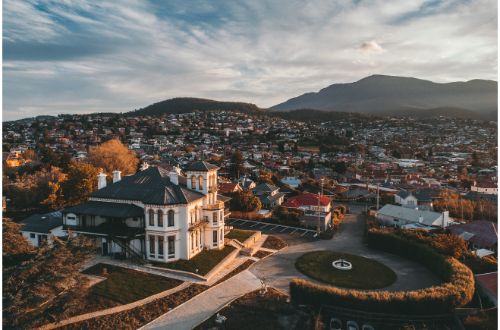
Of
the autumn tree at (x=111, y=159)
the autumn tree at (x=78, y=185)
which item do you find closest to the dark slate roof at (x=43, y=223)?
the autumn tree at (x=78, y=185)

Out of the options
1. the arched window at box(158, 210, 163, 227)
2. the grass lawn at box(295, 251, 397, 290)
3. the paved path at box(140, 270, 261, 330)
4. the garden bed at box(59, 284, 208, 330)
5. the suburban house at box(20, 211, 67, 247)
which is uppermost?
the arched window at box(158, 210, 163, 227)

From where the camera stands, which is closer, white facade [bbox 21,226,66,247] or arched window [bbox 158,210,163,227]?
arched window [bbox 158,210,163,227]

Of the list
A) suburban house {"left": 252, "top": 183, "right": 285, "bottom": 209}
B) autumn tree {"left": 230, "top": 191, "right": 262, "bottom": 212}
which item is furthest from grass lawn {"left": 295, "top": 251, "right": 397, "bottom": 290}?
suburban house {"left": 252, "top": 183, "right": 285, "bottom": 209}

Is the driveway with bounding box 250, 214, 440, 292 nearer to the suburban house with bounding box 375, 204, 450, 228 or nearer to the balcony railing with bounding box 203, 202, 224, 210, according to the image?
the balcony railing with bounding box 203, 202, 224, 210

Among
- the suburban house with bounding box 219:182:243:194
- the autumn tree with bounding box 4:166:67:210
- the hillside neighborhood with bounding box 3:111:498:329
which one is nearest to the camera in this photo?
the hillside neighborhood with bounding box 3:111:498:329

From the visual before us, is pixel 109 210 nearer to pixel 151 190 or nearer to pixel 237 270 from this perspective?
pixel 151 190

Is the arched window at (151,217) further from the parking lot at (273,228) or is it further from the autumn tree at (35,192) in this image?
the autumn tree at (35,192)
